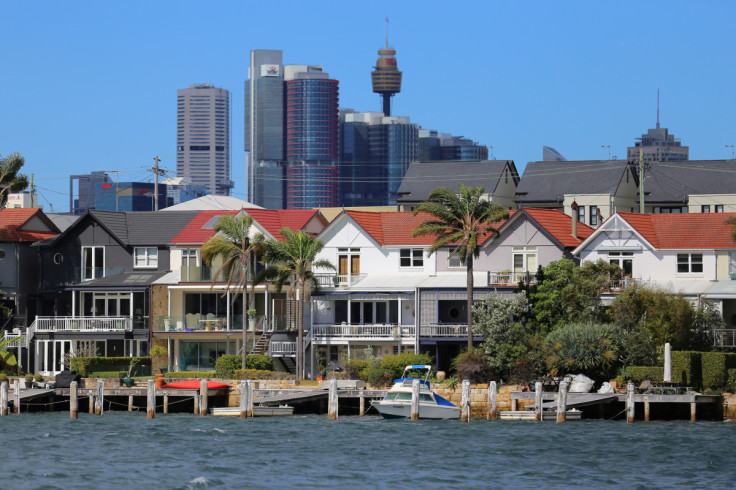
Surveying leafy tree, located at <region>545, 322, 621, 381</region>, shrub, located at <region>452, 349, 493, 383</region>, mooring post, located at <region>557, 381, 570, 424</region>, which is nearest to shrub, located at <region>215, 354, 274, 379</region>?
shrub, located at <region>452, 349, 493, 383</region>

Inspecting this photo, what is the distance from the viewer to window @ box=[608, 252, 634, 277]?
82.6 meters

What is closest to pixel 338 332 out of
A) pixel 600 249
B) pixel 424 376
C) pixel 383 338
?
pixel 383 338

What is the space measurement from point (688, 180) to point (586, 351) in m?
46.0

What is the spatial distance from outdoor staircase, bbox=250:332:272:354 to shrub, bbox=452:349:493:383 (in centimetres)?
1420

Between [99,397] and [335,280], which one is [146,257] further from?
[99,397]

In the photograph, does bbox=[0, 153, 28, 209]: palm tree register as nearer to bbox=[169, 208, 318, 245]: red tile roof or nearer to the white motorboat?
bbox=[169, 208, 318, 245]: red tile roof

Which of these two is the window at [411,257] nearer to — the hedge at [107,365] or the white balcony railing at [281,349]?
the white balcony railing at [281,349]

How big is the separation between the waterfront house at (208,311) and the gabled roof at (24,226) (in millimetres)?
10055

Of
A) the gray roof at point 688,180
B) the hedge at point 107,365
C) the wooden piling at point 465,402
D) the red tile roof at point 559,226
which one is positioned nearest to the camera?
the wooden piling at point 465,402

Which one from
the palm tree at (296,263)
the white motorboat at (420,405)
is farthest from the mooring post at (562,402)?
the palm tree at (296,263)

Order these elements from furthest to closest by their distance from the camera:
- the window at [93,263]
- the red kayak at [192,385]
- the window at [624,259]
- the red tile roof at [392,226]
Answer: the window at [93,263]
the red tile roof at [392,226]
the window at [624,259]
the red kayak at [192,385]

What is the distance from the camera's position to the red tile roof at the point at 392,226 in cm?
8738

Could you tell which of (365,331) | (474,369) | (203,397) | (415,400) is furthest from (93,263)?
(415,400)

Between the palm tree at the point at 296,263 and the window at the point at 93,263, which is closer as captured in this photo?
the palm tree at the point at 296,263
